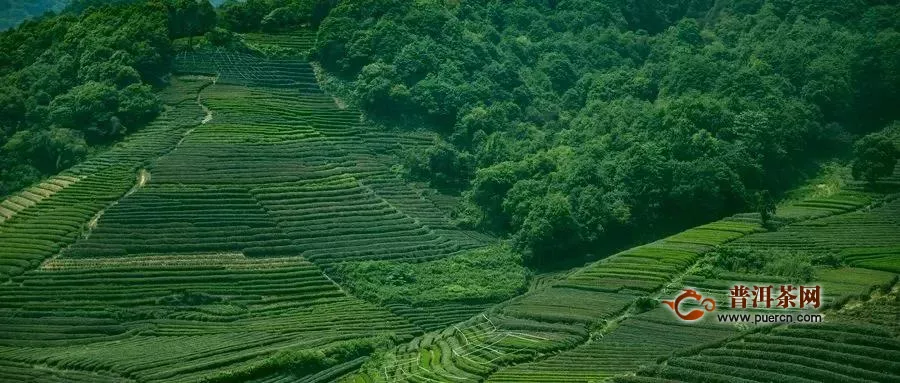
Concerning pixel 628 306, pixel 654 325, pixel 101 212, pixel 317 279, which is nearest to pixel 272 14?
pixel 101 212

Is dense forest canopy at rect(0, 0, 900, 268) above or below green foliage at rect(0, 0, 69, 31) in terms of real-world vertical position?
below

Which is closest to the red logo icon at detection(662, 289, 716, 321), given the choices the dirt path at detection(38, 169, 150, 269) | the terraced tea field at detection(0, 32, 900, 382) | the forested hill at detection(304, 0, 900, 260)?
the terraced tea field at detection(0, 32, 900, 382)

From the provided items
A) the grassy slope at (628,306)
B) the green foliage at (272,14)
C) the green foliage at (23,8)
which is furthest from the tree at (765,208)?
the green foliage at (23,8)

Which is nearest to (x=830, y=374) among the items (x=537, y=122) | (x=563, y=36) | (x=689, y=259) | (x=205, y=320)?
(x=689, y=259)

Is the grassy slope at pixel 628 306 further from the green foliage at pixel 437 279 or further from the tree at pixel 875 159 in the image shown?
the green foliage at pixel 437 279

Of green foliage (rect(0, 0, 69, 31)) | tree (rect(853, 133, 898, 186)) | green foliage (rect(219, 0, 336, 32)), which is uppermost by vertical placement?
green foliage (rect(0, 0, 69, 31))

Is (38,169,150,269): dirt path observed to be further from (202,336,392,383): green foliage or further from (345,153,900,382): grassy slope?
(345,153,900,382): grassy slope

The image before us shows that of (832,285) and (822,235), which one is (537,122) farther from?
(832,285)
